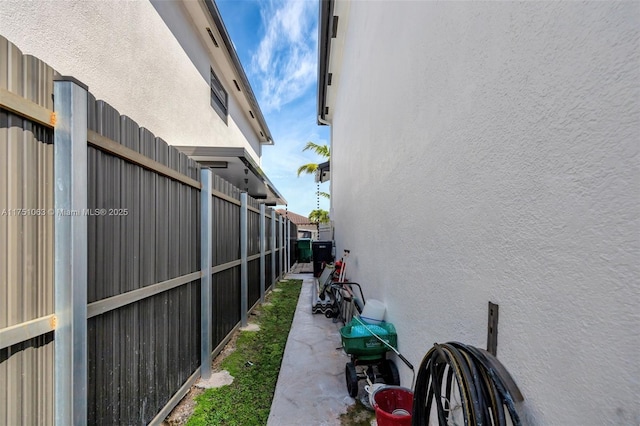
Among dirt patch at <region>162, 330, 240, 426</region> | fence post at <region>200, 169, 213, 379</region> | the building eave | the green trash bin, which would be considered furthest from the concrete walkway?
the green trash bin

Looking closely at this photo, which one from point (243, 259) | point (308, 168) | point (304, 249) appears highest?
point (308, 168)

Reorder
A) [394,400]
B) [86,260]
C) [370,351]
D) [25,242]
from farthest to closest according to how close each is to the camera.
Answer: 1. [370,351]
2. [394,400]
3. [86,260]
4. [25,242]

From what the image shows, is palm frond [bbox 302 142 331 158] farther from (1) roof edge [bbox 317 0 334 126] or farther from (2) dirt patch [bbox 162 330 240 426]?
(2) dirt patch [bbox 162 330 240 426]

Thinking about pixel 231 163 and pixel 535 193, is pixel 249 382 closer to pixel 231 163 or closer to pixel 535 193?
pixel 535 193

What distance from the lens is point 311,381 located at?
3.28 metres

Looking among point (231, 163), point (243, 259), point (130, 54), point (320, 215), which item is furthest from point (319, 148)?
point (130, 54)

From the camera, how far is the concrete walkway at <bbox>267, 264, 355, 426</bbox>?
265 cm

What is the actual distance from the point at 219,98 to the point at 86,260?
748 cm

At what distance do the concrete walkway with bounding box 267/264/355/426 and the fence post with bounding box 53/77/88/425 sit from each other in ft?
5.22

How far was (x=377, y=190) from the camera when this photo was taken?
12.6ft

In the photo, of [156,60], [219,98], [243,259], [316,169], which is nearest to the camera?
[156,60]

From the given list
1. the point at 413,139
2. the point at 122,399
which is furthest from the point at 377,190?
the point at 122,399

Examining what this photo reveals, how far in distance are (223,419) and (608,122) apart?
312 centimetres

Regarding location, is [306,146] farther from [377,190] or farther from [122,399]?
[122,399]
